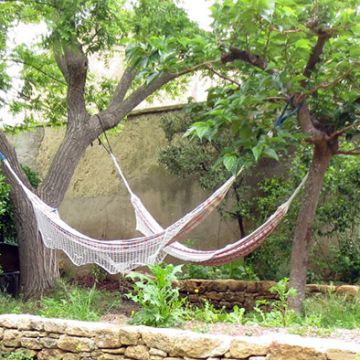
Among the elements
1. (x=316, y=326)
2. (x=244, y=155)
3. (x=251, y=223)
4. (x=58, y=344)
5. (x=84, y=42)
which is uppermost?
(x=84, y=42)

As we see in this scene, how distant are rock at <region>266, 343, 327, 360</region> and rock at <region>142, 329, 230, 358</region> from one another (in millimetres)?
276

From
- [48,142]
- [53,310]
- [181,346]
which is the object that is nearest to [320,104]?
[181,346]

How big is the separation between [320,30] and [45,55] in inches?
127

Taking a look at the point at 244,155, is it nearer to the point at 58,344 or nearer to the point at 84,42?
the point at 58,344

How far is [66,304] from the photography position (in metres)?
3.91

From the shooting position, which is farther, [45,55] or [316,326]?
[45,55]

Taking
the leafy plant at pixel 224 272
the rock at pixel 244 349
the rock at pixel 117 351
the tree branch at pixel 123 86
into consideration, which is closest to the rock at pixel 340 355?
→ the rock at pixel 244 349

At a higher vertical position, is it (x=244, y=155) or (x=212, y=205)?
(x=244, y=155)

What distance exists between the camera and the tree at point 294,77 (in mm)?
2980

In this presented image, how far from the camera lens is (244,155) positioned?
10.1 feet

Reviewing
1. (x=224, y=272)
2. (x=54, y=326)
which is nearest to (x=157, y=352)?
(x=54, y=326)

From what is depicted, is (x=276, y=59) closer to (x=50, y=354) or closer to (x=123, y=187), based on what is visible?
(x=50, y=354)

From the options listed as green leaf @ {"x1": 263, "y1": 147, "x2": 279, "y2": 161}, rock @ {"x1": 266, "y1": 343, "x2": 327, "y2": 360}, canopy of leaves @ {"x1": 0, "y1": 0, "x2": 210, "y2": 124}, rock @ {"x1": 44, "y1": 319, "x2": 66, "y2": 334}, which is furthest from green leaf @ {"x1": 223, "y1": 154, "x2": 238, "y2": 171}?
rock @ {"x1": 44, "y1": 319, "x2": 66, "y2": 334}

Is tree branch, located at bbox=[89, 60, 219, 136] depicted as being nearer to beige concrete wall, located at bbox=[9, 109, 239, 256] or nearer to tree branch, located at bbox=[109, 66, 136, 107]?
tree branch, located at bbox=[109, 66, 136, 107]
